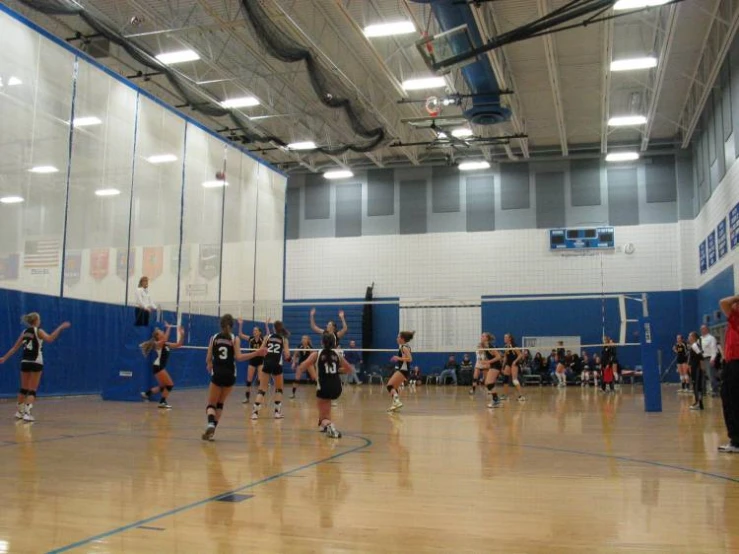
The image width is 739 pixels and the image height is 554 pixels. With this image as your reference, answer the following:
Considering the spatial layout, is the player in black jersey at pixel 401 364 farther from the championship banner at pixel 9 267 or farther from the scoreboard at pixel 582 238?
the scoreboard at pixel 582 238

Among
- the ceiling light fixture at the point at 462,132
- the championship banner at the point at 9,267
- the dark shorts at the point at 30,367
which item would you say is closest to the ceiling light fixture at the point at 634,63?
the ceiling light fixture at the point at 462,132

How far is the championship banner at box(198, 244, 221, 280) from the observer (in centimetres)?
2252

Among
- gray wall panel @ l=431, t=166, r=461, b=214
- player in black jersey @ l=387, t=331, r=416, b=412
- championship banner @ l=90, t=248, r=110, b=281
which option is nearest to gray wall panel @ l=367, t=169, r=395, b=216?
gray wall panel @ l=431, t=166, r=461, b=214

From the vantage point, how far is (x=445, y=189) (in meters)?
29.1

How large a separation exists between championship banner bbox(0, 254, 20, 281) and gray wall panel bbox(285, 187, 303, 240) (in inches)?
624

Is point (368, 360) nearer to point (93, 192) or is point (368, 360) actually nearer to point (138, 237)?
point (138, 237)

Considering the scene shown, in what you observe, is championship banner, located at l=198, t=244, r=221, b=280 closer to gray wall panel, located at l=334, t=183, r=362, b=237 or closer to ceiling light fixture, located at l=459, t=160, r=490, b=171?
gray wall panel, located at l=334, t=183, r=362, b=237

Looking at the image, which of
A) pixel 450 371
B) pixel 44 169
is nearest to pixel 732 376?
pixel 44 169

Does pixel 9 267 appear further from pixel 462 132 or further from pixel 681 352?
pixel 681 352

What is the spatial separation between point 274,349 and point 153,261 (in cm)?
958

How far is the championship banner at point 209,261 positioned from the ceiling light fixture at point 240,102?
478 centimetres

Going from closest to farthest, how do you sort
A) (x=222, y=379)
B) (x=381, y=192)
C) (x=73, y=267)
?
(x=222, y=379), (x=73, y=267), (x=381, y=192)

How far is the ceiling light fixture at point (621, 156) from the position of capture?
2636cm

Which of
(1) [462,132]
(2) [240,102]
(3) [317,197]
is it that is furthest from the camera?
(3) [317,197]
